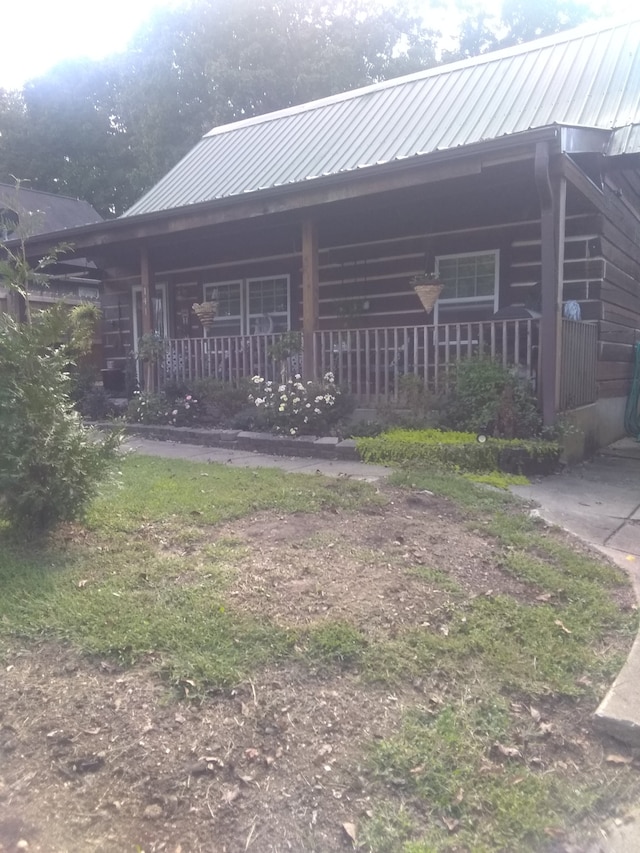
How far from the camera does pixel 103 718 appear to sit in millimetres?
2713

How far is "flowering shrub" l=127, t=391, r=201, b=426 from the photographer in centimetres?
975

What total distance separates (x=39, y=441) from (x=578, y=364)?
20.9 ft

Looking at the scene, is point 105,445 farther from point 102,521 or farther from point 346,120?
point 346,120

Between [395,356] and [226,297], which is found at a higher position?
[226,297]

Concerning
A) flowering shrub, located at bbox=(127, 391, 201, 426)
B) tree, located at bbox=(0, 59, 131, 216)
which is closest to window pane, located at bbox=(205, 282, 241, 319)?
flowering shrub, located at bbox=(127, 391, 201, 426)

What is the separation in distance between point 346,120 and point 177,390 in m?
5.80

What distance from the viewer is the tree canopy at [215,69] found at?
91.0ft

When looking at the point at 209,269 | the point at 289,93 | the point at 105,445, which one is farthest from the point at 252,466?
the point at 289,93

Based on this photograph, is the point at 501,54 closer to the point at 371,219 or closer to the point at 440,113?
the point at 440,113

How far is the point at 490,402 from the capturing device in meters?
7.30

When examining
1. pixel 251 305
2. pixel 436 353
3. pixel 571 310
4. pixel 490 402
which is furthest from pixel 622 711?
pixel 251 305

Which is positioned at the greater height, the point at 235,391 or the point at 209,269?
the point at 209,269

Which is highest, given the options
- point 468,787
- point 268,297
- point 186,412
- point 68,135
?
point 68,135

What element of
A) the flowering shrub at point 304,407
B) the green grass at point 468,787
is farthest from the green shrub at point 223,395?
the green grass at point 468,787
